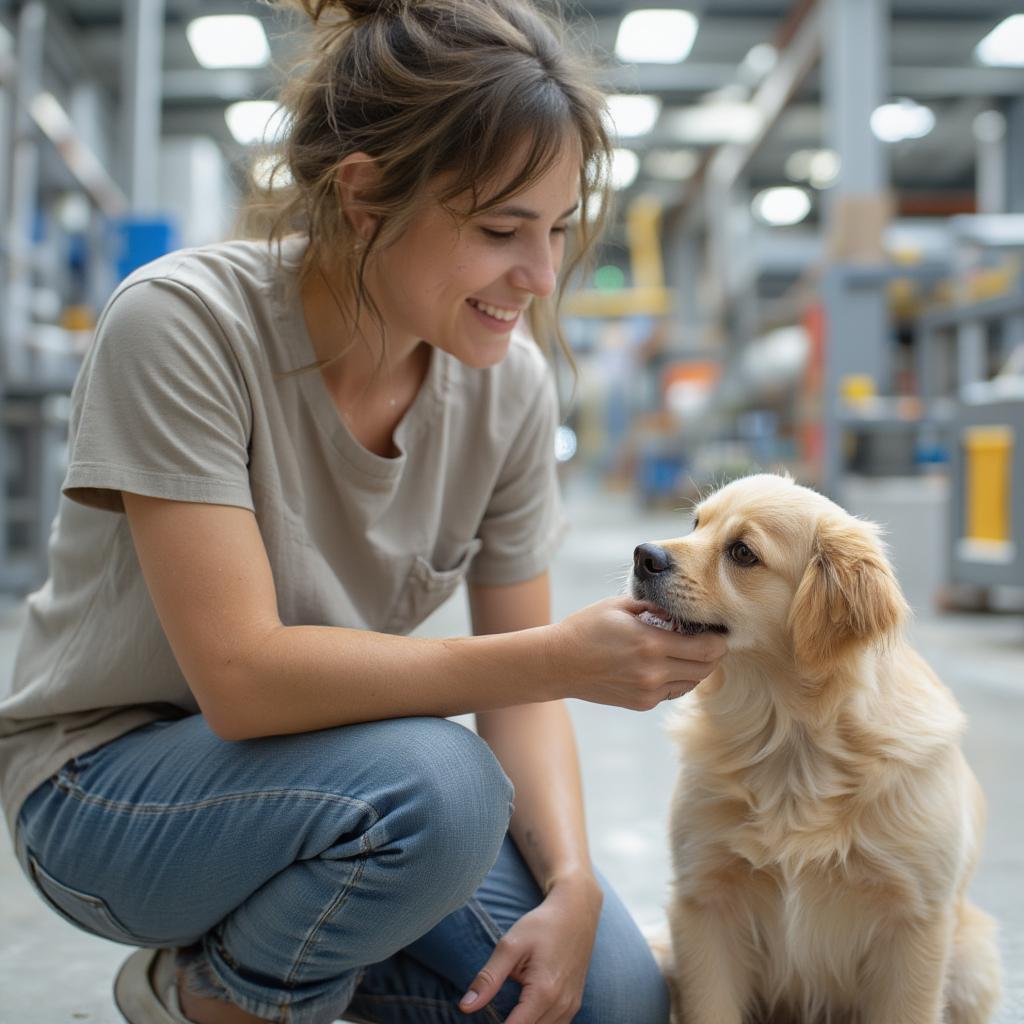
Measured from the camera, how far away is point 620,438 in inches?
682

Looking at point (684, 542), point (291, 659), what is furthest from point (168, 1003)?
point (684, 542)

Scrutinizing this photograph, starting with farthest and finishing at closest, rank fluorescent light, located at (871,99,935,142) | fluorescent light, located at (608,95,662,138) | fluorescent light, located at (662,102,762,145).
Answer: fluorescent light, located at (662,102,762,145)
fluorescent light, located at (871,99,935,142)
fluorescent light, located at (608,95,662,138)

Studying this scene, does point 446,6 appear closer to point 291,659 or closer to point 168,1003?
point 291,659

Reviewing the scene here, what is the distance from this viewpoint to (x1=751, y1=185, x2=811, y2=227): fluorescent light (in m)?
16.9

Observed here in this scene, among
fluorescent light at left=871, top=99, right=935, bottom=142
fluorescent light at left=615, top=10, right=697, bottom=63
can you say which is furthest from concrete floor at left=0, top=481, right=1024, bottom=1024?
fluorescent light at left=871, top=99, right=935, bottom=142

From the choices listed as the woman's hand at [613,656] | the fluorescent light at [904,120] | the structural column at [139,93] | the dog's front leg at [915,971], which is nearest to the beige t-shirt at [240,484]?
the woman's hand at [613,656]

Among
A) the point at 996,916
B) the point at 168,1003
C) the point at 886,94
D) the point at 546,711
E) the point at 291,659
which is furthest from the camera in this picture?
the point at 886,94

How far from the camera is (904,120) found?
1316cm

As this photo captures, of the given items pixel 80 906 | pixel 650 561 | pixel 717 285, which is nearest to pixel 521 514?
pixel 650 561

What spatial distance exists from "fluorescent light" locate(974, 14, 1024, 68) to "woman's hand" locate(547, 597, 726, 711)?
→ 10913 mm

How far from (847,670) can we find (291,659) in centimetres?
60

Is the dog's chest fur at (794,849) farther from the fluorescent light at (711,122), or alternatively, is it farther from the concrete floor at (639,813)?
the fluorescent light at (711,122)

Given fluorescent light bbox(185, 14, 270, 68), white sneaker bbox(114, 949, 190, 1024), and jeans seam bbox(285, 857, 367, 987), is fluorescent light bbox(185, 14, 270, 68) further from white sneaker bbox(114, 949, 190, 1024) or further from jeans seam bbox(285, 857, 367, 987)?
jeans seam bbox(285, 857, 367, 987)

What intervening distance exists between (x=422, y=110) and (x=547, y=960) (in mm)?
897
